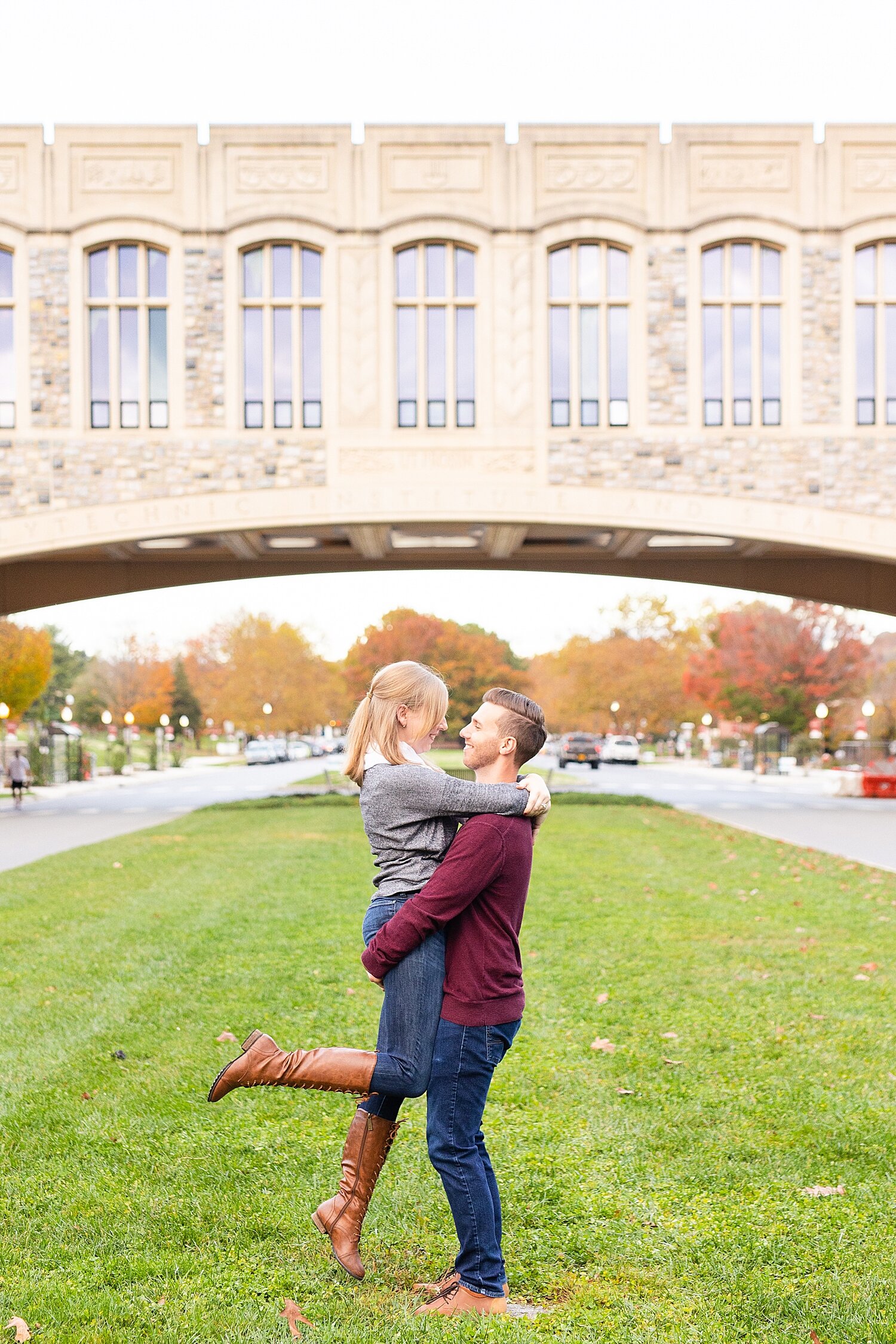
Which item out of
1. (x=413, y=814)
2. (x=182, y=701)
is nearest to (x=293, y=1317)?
(x=413, y=814)

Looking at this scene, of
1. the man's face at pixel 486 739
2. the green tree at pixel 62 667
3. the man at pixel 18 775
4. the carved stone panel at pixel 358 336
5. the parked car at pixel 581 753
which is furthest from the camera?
the green tree at pixel 62 667

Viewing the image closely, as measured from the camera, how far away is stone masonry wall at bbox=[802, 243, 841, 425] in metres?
23.5

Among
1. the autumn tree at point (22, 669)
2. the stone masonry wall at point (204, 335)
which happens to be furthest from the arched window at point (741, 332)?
the autumn tree at point (22, 669)

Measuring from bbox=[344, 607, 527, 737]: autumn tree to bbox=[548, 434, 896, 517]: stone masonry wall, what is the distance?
1736 centimetres

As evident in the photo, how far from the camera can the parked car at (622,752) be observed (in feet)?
211

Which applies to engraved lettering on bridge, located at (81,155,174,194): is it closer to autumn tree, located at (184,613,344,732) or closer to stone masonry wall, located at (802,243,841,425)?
stone masonry wall, located at (802,243,841,425)

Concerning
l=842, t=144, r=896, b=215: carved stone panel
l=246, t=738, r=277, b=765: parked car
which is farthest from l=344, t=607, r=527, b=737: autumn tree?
l=246, t=738, r=277, b=765: parked car

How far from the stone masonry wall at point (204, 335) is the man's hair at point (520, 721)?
2078 cm

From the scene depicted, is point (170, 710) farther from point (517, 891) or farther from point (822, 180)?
point (517, 891)

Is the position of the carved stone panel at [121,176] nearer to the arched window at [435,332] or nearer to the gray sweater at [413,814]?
the arched window at [435,332]

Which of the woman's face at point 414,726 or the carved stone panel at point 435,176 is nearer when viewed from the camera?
the woman's face at point 414,726

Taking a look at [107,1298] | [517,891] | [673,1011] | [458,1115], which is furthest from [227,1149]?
[673,1011]

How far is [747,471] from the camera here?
23.3 m

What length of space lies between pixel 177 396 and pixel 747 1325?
22094 mm
